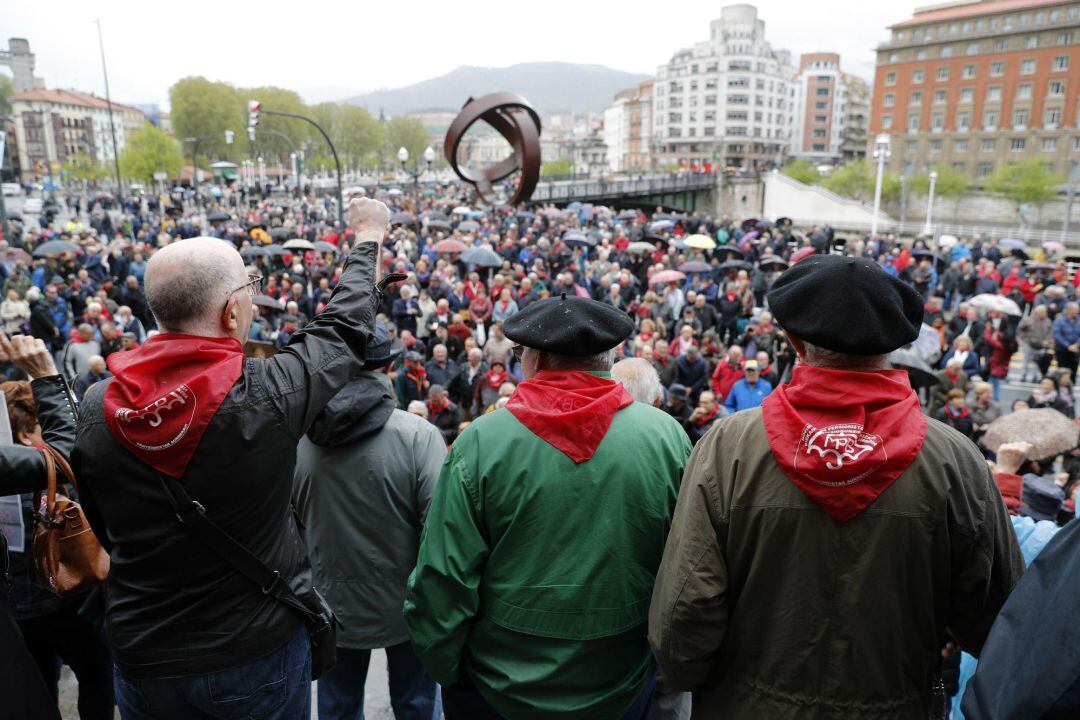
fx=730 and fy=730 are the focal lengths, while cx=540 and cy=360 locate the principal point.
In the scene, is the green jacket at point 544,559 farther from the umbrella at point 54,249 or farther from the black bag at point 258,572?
the umbrella at point 54,249

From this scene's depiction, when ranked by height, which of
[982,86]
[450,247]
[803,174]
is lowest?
[450,247]

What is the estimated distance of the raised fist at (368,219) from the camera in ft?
7.16

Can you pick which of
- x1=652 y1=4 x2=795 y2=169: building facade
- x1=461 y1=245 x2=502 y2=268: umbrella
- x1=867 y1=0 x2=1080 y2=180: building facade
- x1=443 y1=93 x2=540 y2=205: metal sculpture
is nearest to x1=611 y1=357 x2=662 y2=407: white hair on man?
x1=461 y1=245 x2=502 y2=268: umbrella

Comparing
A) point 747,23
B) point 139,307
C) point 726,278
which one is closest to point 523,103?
point 726,278

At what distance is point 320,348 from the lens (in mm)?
1895

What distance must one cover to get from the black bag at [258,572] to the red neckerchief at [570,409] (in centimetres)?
77

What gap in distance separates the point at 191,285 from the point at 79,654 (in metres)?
1.88

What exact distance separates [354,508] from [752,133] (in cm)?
11470

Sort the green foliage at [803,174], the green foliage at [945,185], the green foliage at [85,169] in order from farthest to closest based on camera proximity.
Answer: the green foliage at [85,169] < the green foliage at [803,174] < the green foliage at [945,185]

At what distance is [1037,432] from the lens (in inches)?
231

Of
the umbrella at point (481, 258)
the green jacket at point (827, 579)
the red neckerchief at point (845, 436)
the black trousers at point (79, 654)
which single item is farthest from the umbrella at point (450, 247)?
the red neckerchief at point (845, 436)

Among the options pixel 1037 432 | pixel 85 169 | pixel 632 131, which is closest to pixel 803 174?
pixel 1037 432

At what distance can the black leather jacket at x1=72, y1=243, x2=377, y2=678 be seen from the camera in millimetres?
1767

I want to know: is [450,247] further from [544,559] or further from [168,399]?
[168,399]
